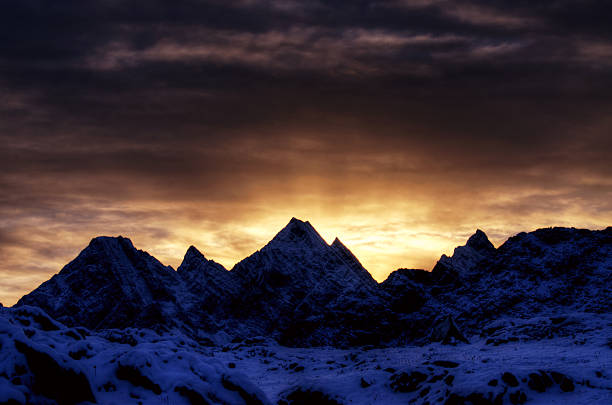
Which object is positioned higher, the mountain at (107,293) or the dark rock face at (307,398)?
the mountain at (107,293)

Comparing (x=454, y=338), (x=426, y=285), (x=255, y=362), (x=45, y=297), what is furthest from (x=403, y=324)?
(x=45, y=297)

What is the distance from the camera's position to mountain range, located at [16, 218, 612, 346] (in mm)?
132375

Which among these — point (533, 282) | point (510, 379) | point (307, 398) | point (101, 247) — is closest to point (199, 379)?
point (307, 398)

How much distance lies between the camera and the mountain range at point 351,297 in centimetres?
13238

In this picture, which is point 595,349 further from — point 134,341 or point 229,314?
point 229,314

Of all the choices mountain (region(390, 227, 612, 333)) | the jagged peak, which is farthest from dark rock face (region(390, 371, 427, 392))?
the jagged peak

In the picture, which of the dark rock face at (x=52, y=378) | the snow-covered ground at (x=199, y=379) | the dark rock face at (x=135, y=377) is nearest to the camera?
the dark rock face at (x=52, y=378)

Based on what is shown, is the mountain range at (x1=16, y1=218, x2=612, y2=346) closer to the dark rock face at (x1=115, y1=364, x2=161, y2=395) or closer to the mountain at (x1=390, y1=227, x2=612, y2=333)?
the mountain at (x1=390, y1=227, x2=612, y2=333)

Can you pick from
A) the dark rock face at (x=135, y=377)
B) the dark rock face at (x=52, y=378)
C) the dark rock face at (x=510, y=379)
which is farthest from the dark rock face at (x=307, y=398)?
the dark rock face at (x=52, y=378)

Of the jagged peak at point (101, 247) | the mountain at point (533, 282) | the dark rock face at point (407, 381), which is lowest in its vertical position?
the dark rock face at point (407, 381)

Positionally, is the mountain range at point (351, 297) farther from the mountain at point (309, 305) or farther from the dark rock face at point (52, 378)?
the dark rock face at point (52, 378)

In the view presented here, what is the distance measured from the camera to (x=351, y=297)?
565 ft

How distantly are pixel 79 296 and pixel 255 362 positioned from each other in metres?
119

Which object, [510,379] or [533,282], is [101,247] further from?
[510,379]
